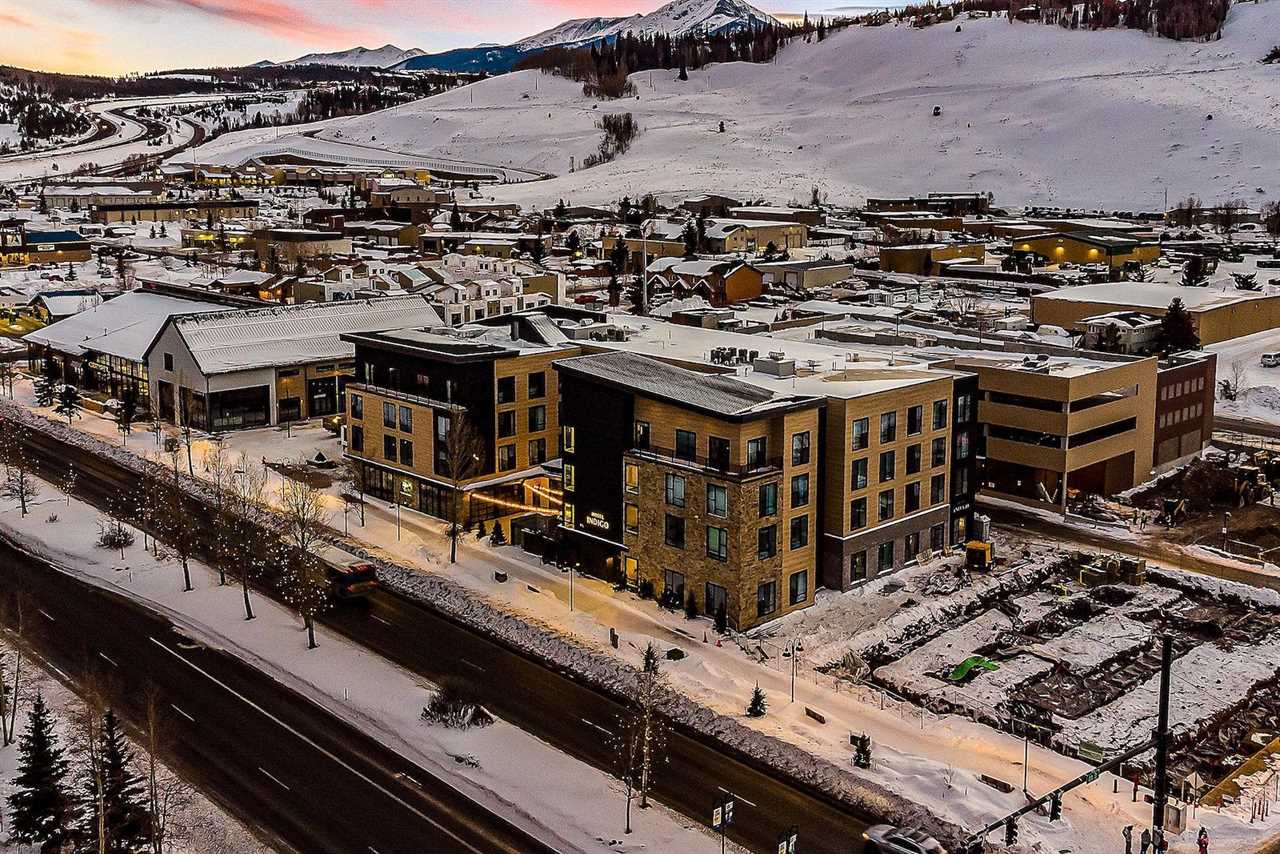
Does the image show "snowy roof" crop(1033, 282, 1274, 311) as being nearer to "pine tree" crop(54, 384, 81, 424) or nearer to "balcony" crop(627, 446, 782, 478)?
"balcony" crop(627, 446, 782, 478)

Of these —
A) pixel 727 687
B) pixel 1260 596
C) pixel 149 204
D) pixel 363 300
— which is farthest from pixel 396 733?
pixel 149 204

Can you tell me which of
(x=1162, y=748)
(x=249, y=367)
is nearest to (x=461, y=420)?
(x=249, y=367)

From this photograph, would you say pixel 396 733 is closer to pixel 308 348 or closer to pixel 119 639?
pixel 119 639

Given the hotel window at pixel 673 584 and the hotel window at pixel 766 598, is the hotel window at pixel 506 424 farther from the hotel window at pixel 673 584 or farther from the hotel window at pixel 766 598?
the hotel window at pixel 766 598

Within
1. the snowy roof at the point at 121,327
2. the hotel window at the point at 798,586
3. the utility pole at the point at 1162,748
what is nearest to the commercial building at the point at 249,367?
the snowy roof at the point at 121,327

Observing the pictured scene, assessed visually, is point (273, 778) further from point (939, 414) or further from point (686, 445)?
point (939, 414)

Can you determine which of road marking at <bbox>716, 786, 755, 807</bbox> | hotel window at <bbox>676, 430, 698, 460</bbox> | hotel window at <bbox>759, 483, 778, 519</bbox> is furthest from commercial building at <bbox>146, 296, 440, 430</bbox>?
road marking at <bbox>716, 786, 755, 807</bbox>
